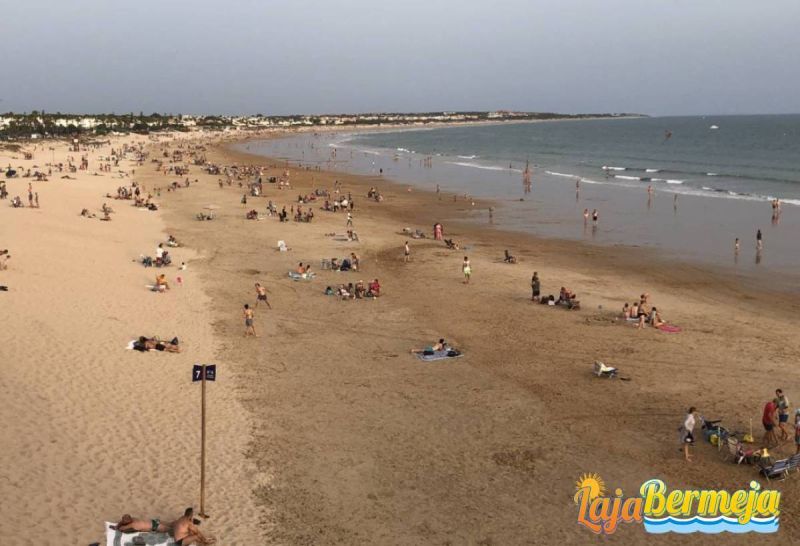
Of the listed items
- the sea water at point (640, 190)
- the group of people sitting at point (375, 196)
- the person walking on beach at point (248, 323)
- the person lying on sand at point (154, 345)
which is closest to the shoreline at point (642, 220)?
the sea water at point (640, 190)

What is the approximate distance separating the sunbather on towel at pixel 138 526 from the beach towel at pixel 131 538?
0.05m

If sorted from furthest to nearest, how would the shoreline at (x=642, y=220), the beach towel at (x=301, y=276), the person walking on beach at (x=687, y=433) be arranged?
the shoreline at (x=642, y=220)
the beach towel at (x=301, y=276)
the person walking on beach at (x=687, y=433)

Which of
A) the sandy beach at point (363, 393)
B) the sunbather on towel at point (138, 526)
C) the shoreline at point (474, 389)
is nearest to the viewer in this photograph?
the sunbather on towel at point (138, 526)

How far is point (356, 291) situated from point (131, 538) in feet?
44.2

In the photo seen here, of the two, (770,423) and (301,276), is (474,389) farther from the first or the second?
(301,276)

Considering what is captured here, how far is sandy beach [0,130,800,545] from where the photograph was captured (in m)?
9.98

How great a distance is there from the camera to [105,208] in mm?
32969

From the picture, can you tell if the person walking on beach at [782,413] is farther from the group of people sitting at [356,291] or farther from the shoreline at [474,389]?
the group of people sitting at [356,291]

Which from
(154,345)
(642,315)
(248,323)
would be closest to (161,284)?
(248,323)

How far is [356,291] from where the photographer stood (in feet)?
71.6

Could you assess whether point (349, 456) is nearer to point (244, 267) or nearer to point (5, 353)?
point (5, 353)

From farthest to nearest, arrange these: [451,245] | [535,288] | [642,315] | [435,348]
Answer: [451,245]
[535,288]
[642,315]
[435,348]

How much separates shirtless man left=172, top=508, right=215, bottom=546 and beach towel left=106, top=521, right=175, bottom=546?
0.44 ft

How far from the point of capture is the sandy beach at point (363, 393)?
9.98 m
